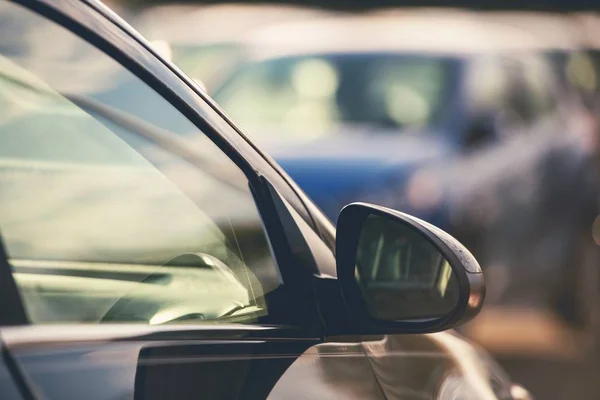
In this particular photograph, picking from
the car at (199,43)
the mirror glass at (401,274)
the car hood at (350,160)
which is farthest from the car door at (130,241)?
the car at (199,43)

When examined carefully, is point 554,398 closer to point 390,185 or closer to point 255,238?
point 390,185

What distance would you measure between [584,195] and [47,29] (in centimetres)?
662

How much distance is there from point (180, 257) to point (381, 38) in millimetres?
6236

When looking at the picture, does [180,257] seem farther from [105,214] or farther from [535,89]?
[535,89]

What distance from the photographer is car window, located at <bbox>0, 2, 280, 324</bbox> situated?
6.27 ft

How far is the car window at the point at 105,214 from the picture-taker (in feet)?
6.27

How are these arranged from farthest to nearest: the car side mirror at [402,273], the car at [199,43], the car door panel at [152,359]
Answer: the car at [199,43]
the car side mirror at [402,273]
the car door panel at [152,359]

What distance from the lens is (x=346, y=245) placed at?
2164mm

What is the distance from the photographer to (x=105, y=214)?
204 cm

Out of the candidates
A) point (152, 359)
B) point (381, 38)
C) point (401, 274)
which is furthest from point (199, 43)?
point (152, 359)

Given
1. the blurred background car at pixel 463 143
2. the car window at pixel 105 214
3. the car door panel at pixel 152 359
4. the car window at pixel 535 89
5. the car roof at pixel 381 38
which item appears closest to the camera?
the car door panel at pixel 152 359

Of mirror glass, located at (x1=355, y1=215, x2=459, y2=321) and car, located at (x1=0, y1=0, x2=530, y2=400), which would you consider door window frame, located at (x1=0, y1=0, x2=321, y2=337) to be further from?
mirror glass, located at (x1=355, y1=215, x2=459, y2=321)

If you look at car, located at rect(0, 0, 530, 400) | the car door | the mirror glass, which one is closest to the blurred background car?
the mirror glass

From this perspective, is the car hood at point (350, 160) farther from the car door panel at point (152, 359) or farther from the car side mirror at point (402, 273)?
the car door panel at point (152, 359)
